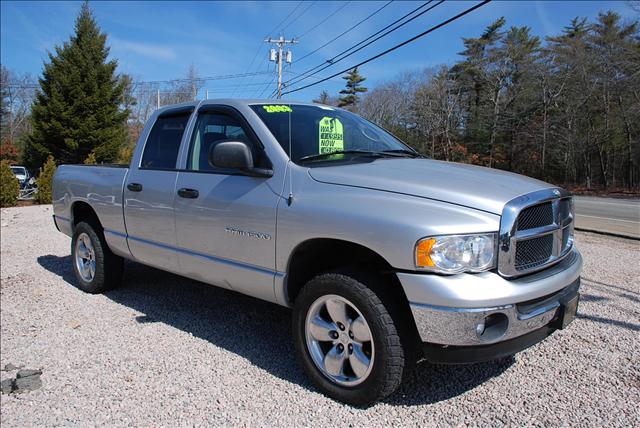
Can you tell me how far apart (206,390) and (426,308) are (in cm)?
156

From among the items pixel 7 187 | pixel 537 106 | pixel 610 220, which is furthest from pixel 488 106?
pixel 7 187

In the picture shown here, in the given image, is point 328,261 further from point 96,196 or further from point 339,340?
point 96,196

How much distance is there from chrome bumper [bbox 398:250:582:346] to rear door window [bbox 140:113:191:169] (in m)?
2.52

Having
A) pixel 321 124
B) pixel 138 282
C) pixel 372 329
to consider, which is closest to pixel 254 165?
pixel 321 124

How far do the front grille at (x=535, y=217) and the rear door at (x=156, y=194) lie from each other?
2645 mm

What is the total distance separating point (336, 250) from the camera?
300 centimetres

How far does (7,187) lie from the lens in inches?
602

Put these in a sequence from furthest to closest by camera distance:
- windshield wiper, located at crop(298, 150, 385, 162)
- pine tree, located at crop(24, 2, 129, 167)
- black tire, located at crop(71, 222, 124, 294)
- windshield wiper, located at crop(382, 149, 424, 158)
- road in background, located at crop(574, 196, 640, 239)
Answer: pine tree, located at crop(24, 2, 129, 167)
road in background, located at crop(574, 196, 640, 239)
black tire, located at crop(71, 222, 124, 294)
windshield wiper, located at crop(382, 149, 424, 158)
windshield wiper, located at crop(298, 150, 385, 162)

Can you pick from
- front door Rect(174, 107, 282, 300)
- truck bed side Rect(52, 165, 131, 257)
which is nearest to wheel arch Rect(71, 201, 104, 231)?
truck bed side Rect(52, 165, 131, 257)

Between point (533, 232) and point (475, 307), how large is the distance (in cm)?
61

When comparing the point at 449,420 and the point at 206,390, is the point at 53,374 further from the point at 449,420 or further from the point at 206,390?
the point at 449,420

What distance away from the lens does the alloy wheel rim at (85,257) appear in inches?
199

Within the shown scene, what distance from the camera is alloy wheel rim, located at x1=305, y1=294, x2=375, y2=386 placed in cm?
268

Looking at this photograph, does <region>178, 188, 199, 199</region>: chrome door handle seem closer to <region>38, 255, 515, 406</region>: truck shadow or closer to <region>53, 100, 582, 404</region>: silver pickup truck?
<region>53, 100, 582, 404</region>: silver pickup truck
